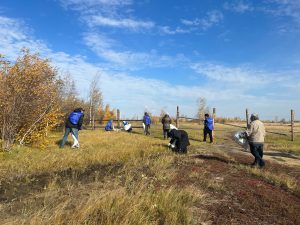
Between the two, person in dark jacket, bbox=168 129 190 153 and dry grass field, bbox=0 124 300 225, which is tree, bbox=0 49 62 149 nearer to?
dry grass field, bbox=0 124 300 225

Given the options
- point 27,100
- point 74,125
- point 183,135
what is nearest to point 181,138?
point 183,135

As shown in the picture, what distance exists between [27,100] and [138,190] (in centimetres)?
909

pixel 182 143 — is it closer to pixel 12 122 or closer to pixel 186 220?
pixel 12 122

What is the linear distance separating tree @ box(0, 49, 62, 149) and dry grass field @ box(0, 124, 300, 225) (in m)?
1.23

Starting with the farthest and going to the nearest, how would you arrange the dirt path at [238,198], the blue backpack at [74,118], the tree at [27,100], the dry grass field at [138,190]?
the blue backpack at [74,118], the tree at [27,100], the dirt path at [238,198], the dry grass field at [138,190]

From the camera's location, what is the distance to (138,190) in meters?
7.38

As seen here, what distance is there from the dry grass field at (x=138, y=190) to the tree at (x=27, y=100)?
1.23 metres

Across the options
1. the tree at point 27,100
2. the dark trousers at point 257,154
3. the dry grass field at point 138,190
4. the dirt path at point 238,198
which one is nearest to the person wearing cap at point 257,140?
the dark trousers at point 257,154

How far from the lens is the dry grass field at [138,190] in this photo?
234 inches

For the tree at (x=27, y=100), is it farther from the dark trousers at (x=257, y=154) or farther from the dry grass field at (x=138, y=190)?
the dark trousers at (x=257, y=154)

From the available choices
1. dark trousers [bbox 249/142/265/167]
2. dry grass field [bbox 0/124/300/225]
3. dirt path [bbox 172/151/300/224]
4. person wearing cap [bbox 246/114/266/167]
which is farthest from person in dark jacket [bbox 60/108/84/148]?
dark trousers [bbox 249/142/265/167]

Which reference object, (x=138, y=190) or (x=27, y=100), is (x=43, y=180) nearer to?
(x=138, y=190)

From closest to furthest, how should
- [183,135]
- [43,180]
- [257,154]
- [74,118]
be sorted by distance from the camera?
[43,180] → [257,154] → [183,135] → [74,118]

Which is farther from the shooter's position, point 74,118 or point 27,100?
point 74,118
